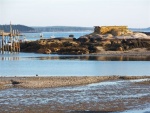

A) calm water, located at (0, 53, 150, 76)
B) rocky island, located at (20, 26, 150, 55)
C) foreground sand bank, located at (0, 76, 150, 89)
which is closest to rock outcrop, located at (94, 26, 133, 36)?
rocky island, located at (20, 26, 150, 55)

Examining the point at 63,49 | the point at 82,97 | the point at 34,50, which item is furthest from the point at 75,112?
the point at 34,50

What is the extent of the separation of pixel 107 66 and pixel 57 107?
87.0 ft

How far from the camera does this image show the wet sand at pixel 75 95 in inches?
859

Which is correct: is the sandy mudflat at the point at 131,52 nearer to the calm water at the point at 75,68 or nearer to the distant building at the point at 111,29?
the calm water at the point at 75,68

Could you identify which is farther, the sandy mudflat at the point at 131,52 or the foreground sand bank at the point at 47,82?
the sandy mudflat at the point at 131,52

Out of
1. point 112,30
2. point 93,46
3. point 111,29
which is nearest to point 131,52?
point 93,46

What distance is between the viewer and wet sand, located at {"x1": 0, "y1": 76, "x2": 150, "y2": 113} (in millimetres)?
21812

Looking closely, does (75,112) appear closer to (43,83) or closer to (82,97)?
(82,97)

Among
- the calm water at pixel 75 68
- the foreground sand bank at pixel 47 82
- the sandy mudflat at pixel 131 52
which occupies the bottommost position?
the sandy mudflat at pixel 131 52

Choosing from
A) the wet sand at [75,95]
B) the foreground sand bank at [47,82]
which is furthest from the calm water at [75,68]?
the wet sand at [75,95]

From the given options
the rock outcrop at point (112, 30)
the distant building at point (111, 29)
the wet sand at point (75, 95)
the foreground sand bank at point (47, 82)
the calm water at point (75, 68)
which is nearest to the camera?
the wet sand at point (75, 95)

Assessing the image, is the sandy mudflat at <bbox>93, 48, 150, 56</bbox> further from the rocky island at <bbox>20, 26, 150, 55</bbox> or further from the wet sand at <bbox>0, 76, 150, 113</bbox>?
the wet sand at <bbox>0, 76, 150, 113</bbox>

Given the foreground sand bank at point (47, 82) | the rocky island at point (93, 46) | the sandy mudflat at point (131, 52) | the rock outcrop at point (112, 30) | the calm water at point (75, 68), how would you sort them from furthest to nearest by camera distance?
the rock outcrop at point (112, 30) → the rocky island at point (93, 46) → the sandy mudflat at point (131, 52) → the calm water at point (75, 68) → the foreground sand bank at point (47, 82)

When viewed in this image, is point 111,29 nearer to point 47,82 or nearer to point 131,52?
point 131,52
